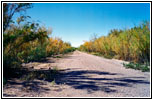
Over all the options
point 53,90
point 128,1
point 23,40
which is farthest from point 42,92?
point 128,1

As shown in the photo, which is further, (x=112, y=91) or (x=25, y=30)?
(x=25, y=30)

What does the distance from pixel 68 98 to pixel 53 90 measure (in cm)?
89

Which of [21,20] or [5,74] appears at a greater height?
[21,20]

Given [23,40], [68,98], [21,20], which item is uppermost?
[21,20]

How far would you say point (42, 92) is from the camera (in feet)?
15.4

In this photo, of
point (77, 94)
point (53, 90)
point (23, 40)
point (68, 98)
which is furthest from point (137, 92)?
point (23, 40)

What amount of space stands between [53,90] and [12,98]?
1.34m

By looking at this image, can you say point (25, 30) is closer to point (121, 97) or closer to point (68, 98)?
point (68, 98)

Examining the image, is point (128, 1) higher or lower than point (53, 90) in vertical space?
higher

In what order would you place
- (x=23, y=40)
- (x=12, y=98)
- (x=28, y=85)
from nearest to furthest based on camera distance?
(x=12, y=98)
(x=28, y=85)
(x=23, y=40)

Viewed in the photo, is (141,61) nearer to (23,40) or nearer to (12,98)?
(23,40)

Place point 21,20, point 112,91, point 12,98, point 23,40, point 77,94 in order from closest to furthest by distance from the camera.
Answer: point 12,98 < point 77,94 < point 112,91 < point 23,40 < point 21,20

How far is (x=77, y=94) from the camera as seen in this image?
4562 mm

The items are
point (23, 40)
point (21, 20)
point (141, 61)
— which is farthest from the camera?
point (141, 61)
